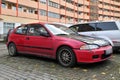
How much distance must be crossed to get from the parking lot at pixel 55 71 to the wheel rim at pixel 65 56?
22 centimetres

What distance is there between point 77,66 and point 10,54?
3.62 meters

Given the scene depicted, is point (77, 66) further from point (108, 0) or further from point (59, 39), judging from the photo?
point (108, 0)

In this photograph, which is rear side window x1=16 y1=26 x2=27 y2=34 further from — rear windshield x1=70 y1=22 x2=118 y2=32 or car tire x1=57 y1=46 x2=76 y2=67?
rear windshield x1=70 y1=22 x2=118 y2=32

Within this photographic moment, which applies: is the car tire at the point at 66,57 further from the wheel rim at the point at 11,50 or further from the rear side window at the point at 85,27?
the rear side window at the point at 85,27

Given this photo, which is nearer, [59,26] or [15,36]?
[59,26]

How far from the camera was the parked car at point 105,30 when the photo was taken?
1002 cm

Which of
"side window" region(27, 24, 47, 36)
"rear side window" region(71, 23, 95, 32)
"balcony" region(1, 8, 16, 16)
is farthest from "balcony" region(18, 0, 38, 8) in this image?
"side window" region(27, 24, 47, 36)

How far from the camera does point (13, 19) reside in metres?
40.5

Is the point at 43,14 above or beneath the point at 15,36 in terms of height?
above

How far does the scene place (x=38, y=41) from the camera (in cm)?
797

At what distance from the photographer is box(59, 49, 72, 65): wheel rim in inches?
276

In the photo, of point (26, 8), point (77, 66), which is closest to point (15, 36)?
point (77, 66)

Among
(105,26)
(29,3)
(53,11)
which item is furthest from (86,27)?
(53,11)

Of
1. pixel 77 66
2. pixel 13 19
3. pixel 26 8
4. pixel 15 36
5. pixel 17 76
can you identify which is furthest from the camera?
pixel 26 8
